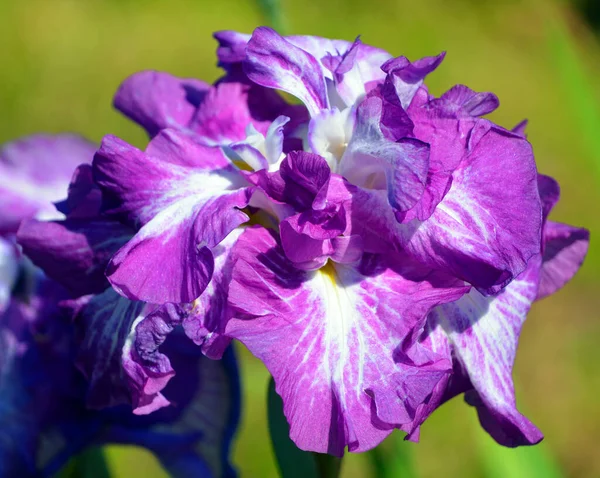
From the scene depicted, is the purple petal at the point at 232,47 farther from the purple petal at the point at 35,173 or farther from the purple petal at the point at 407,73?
the purple petal at the point at 35,173

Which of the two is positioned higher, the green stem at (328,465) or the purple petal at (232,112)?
the purple petal at (232,112)

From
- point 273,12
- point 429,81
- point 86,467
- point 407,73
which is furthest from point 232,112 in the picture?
point 429,81

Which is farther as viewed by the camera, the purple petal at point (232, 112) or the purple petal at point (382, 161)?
the purple petal at point (232, 112)

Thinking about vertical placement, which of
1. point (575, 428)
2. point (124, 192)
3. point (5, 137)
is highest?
point (124, 192)

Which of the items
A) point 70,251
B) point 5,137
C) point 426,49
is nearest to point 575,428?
point 426,49

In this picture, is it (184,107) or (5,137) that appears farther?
(5,137)

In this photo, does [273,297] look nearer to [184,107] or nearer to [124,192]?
[124,192]

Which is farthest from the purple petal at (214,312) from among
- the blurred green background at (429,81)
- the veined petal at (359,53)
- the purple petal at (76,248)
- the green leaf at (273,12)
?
the blurred green background at (429,81)
